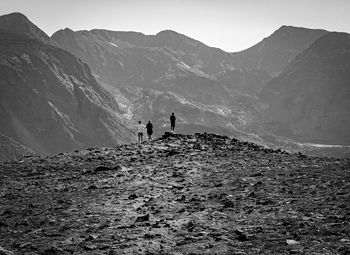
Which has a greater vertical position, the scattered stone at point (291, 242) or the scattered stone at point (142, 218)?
the scattered stone at point (291, 242)

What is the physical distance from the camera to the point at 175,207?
56.7 ft

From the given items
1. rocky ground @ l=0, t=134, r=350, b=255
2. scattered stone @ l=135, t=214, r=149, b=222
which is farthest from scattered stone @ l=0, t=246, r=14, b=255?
scattered stone @ l=135, t=214, r=149, b=222

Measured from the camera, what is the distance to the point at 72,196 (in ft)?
65.3

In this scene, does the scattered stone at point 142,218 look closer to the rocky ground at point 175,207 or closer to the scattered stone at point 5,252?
the rocky ground at point 175,207

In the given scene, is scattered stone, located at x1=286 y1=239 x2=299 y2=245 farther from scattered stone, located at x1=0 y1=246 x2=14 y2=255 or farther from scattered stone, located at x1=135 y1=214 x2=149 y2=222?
scattered stone, located at x1=0 y1=246 x2=14 y2=255

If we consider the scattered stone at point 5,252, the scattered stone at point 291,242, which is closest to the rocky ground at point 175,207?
the scattered stone at point 291,242

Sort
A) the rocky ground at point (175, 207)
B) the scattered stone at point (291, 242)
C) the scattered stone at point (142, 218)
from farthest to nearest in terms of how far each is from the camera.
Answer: the scattered stone at point (142, 218), the rocky ground at point (175, 207), the scattered stone at point (291, 242)

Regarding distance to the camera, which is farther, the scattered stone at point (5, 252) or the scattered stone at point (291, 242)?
the scattered stone at point (5, 252)

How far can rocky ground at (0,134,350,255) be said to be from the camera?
12.4m

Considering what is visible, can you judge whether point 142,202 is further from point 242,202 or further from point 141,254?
point 141,254

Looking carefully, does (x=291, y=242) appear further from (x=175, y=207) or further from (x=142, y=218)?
(x=175, y=207)

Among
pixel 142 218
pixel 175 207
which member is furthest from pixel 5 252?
pixel 175 207

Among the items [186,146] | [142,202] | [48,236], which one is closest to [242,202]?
[142,202]

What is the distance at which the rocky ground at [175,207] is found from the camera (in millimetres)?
12398
